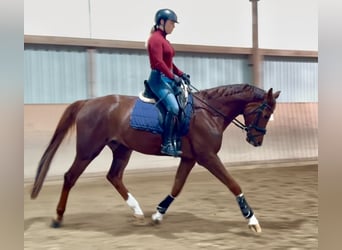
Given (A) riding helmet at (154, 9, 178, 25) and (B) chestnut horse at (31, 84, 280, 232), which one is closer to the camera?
(A) riding helmet at (154, 9, 178, 25)

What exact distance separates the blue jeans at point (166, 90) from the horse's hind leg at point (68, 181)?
40 cm

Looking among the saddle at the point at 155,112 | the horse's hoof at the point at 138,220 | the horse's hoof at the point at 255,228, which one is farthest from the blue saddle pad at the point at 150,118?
the horse's hoof at the point at 255,228

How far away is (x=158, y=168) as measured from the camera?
6.72ft

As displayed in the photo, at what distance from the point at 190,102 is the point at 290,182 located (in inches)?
27.5

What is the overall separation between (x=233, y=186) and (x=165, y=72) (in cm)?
53

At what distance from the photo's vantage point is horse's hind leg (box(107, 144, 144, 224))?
1777mm

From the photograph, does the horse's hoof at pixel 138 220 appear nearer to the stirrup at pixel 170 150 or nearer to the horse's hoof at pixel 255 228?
the stirrup at pixel 170 150

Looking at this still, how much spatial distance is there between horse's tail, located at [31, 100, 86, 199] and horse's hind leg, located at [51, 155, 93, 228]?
9 centimetres

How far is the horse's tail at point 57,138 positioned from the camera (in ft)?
5.60

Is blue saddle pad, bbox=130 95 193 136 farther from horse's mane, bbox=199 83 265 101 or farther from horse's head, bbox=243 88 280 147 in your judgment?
horse's head, bbox=243 88 280 147

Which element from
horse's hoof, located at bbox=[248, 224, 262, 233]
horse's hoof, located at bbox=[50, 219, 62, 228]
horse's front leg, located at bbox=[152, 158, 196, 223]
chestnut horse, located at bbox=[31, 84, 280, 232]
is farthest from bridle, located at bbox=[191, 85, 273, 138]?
horse's hoof, located at bbox=[50, 219, 62, 228]
